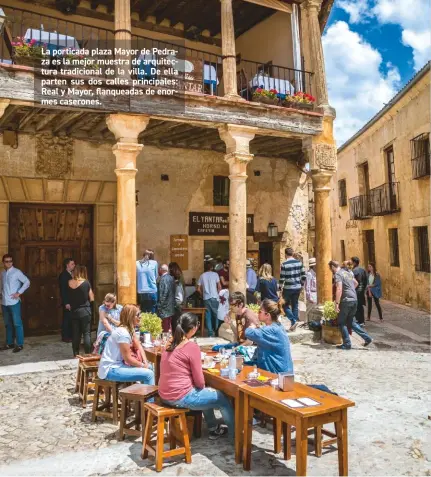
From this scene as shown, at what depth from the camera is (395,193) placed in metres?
16.1

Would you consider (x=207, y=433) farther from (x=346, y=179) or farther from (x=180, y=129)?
(x=346, y=179)

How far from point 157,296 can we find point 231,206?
91.5 inches

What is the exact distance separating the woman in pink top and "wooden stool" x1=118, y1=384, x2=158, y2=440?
362 millimetres

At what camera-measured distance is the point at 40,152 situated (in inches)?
389

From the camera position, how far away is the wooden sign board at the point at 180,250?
11180 millimetres

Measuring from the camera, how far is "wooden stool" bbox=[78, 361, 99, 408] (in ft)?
18.6

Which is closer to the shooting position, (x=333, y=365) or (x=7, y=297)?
(x=333, y=365)

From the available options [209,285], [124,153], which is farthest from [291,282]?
[124,153]

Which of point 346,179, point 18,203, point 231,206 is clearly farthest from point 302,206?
point 346,179

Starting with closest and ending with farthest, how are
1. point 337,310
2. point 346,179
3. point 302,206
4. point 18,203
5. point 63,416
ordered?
point 63,416 < point 337,310 < point 18,203 < point 302,206 < point 346,179

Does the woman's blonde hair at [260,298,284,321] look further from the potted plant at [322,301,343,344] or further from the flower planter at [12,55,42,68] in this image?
the flower planter at [12,55,42,68]

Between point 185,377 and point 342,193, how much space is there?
1891 cm

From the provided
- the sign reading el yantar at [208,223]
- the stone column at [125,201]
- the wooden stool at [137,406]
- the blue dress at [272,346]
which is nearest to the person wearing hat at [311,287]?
the sign reading el yantar at [208,223]

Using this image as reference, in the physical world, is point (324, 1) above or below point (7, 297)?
above
